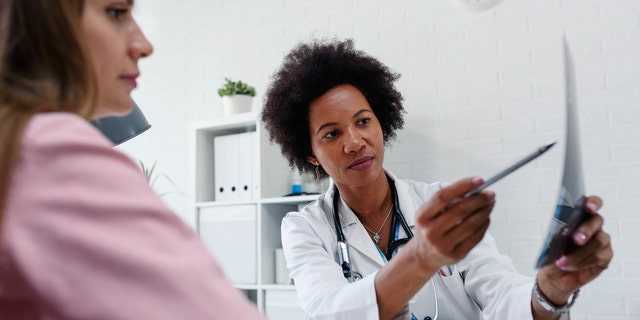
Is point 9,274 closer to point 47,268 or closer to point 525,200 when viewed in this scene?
point 47,268

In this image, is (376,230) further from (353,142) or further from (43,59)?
(43,59)

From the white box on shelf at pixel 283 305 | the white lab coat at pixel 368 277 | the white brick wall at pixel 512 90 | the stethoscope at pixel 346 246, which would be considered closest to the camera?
the white lab coat at pixel 368 277

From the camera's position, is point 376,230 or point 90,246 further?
point 376,230

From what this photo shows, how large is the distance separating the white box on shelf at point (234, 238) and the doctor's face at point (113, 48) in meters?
2.29

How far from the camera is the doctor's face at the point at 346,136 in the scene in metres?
1.78

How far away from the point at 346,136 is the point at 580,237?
90 centimetres

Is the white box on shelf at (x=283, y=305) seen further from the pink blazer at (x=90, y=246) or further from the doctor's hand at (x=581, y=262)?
A: the pink blazer at (x=90, y=246)

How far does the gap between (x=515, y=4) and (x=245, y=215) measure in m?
1.72

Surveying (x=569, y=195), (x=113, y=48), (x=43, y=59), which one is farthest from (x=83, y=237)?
(x=569, y=195)

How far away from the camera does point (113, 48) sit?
0.64 m

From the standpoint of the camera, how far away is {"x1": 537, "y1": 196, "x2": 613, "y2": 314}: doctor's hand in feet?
3.35

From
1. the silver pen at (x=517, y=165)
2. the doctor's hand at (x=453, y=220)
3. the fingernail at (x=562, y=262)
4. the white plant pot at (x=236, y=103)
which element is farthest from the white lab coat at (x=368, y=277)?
the white plant pot at (x=236, y=103)

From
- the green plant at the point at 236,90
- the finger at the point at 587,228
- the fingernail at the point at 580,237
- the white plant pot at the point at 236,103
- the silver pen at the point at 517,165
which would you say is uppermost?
the green plant at the point at 236,90

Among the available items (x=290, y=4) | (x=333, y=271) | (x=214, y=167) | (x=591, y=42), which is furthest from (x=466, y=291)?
(x=290, y=4)
